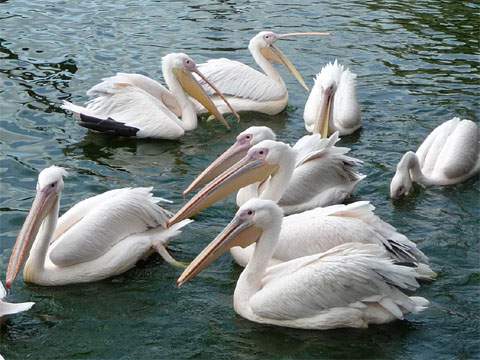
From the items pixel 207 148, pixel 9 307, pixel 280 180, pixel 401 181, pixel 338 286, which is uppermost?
pixel 280 180

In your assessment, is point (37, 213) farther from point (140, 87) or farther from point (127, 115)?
point (140, 87)

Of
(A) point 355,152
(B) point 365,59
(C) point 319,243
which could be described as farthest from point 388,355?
(B) point 365,59

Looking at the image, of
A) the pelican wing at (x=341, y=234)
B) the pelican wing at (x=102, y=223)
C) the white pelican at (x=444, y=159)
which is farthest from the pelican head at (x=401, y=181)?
the pelican wing at (x=102, y=223)

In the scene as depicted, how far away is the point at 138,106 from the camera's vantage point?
850cm

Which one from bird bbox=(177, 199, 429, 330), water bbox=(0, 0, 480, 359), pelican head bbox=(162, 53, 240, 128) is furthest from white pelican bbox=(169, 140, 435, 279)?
pelican head bbox=(162, 53, 240, 128)

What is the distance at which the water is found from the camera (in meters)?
5.47

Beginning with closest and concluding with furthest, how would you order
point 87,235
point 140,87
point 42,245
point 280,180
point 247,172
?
point 42,245, point 87,235, point 247,172, point 280,180, point 140,87

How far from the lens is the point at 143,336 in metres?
5.50

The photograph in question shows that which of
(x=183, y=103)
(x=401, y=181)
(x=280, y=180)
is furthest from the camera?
(x=183, y=103)

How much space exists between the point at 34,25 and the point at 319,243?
6.65 meters

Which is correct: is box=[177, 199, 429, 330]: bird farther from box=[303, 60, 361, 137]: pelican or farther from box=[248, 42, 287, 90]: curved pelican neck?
box=[248, 42, 287, 90]: curved pelican neck

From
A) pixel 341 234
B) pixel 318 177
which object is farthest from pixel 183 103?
pixel 341 234

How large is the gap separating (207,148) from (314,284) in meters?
3.25

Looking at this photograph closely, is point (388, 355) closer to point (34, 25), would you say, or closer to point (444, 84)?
point (444, 84)
